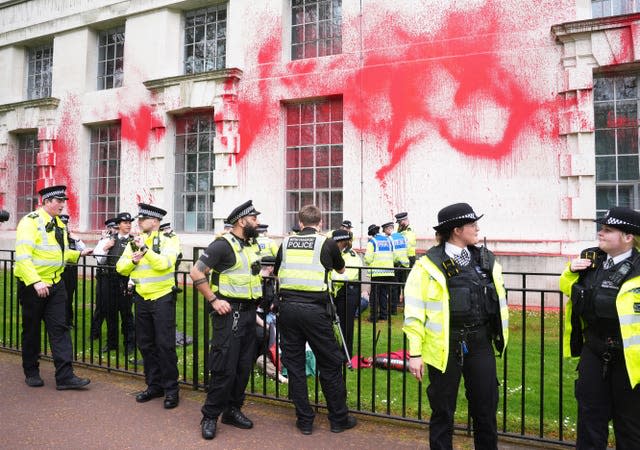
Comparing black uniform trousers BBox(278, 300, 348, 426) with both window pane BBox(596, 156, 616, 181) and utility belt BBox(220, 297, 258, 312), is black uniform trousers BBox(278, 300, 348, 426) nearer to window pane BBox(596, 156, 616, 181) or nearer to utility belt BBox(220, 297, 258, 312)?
utility belt BBox(220, 297, 258, 312)

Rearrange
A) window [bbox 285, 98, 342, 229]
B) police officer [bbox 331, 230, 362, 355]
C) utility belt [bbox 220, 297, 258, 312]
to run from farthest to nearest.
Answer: window [bbox 285, 98, 342, 229], police officer [bbox 331, 230, 362, 355], utility belt [bbox 220, 297, 258, 312]

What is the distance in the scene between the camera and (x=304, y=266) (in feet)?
15.8

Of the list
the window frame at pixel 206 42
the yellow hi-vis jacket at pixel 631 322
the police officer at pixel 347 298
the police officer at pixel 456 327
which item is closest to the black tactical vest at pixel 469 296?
the police officer at pixel 456 327

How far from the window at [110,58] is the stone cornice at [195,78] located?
2.16 meters

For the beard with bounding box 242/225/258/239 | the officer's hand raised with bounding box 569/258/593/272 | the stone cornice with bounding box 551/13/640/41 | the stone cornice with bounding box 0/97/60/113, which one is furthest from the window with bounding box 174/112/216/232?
the officer's hand raised with bounding box 569/258/593/272

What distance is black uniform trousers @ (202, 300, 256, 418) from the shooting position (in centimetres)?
475

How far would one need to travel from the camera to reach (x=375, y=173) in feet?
43.1

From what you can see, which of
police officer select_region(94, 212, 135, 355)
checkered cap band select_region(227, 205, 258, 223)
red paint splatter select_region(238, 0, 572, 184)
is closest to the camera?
checkered cap band select_region(227, 205, 258, 223)

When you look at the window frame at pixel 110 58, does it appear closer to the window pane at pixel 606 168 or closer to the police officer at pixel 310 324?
the window pane at pixel 606 168

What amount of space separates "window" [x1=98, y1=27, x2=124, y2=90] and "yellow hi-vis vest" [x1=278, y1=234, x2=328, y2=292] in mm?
14767

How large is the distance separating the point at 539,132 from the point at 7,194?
59.8 feet

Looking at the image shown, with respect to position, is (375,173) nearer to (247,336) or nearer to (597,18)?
(597,18)

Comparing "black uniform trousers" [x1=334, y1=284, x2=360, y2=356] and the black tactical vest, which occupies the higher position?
the black tactical vest

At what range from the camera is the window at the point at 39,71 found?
1908 cm
